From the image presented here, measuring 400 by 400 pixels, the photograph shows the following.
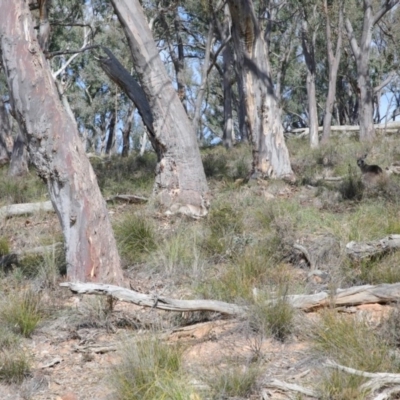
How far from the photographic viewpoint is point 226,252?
578 centimetres

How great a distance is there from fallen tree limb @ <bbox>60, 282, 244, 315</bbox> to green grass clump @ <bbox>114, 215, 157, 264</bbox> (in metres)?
1.58

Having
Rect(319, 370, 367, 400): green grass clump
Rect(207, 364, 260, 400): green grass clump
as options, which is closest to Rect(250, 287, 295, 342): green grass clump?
Rect(207, 364, 260, 400): green grass clump

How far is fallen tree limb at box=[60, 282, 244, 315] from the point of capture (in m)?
4.29

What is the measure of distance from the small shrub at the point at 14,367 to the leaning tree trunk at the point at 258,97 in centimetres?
617

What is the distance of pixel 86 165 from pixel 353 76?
104 ft

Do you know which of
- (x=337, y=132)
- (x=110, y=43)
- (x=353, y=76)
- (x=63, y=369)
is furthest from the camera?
(x=353, y=76)

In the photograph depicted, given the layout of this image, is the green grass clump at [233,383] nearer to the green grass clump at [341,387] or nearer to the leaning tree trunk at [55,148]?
the green grass clump at [341,387]

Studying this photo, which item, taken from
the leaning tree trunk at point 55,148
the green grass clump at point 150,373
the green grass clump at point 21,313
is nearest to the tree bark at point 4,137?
the leaning tree trunk at point 55,148

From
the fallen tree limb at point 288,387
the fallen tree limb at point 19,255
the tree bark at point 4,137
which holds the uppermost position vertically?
the tree bark at point 4,137

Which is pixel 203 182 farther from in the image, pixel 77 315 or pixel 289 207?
pixel 77 315

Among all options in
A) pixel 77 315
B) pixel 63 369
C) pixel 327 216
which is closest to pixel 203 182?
pixel 327 216

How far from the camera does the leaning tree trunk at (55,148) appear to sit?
5004 mm

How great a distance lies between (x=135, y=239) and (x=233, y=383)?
10.1 feet

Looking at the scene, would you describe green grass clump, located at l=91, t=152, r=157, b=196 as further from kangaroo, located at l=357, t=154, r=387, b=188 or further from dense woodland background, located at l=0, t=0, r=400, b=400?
kangaroo, located at l=357, t=154, r=387, b=188
